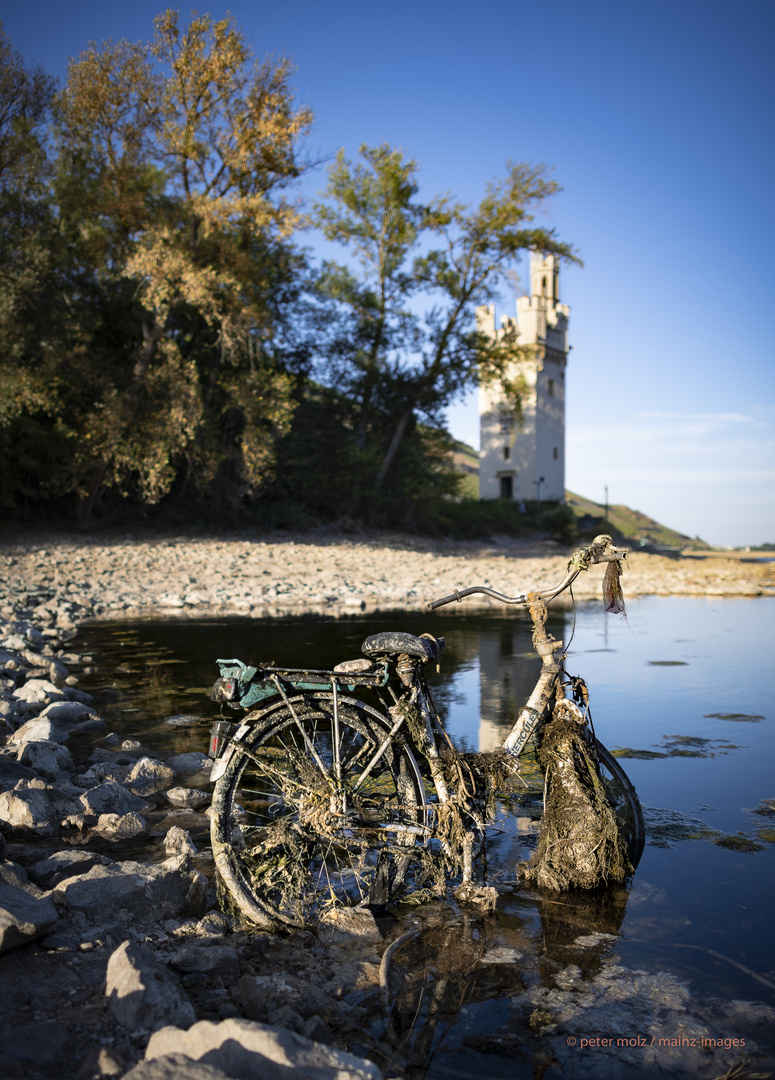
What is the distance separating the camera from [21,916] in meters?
2.68

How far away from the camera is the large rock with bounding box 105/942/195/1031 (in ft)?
7.48

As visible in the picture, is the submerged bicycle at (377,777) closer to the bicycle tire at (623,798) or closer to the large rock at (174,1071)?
the bicycle tire at (623,798)

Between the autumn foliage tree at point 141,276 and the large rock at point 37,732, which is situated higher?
the autumn foliage tree at point 141,276

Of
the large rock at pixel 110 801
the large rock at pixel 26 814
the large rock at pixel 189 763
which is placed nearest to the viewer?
the large rock at pixel 26 814

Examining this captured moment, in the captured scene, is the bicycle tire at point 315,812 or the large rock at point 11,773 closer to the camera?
the bicycle tire at point 315,812

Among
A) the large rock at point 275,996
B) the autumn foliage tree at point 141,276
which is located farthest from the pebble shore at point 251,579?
the large rock at point 275,996

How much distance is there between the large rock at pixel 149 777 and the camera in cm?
484

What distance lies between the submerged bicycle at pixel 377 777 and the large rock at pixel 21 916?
67 cm

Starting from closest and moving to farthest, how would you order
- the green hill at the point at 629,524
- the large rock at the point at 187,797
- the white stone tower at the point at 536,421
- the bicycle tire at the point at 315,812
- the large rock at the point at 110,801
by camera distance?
the bicycle tire at the point at 315,812 < the large rock at the point at 110,801 < the large rock at the point at 187,797 < the green hill at the point at 629,524 < the white stone tower at the point at 536,421

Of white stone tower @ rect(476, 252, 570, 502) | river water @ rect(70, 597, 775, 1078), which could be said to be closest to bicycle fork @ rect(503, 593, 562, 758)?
river water @ rect(70, 597, 775, 1078)

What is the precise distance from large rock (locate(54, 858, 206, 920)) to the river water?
0.95 metres

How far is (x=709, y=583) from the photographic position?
21.5 metres

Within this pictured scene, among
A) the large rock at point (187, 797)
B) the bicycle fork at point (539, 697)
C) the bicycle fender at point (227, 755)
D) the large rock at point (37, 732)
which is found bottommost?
the large rock at point (187, 797)

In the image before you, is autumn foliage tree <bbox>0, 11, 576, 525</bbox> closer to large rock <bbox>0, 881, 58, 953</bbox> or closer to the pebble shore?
the pebble shore
